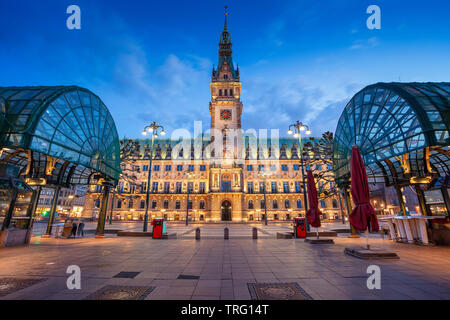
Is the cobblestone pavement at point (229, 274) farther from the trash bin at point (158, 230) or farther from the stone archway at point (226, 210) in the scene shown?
the stone archway at point (226, 210)

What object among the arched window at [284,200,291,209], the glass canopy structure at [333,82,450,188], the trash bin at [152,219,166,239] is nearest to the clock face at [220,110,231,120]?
the arched window at [284,200,291,209]

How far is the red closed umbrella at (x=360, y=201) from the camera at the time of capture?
8.59 metres

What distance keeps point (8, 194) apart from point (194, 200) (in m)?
42.9

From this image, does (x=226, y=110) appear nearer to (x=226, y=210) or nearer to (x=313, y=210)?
(x=226, y=210)

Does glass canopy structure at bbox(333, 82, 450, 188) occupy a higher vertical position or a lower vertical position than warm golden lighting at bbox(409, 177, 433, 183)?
higher

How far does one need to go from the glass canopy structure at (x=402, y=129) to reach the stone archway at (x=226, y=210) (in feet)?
122

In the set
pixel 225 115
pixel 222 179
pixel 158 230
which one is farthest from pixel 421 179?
pixel 225 115

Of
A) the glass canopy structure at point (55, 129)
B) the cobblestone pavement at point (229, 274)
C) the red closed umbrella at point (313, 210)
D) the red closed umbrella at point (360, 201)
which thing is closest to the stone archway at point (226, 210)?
the glass canopy structure at point (55, 129)

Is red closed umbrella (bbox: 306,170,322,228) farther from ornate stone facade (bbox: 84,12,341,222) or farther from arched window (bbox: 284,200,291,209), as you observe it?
arched window (bbox: 284,200,291,209)

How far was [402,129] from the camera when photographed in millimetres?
12031

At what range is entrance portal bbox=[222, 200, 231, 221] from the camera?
166 ft

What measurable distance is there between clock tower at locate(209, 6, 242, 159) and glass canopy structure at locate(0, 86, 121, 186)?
38418mm
